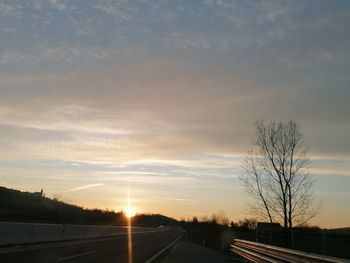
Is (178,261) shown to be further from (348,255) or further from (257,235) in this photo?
(348,255)

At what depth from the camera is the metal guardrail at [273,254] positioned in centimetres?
1192

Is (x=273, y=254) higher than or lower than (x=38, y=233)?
lower

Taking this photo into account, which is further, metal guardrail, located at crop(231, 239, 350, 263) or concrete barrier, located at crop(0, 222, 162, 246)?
concrete barrier, located at crop(0, 222, 162, 246)

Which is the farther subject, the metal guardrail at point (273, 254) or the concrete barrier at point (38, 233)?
the concrete barrier at point (38, 233)

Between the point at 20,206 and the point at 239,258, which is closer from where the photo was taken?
the point at 239,258

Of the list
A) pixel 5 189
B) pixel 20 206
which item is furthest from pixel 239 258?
pixel 5 189

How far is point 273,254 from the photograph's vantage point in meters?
17.1

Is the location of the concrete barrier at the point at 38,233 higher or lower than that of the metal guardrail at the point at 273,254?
higher

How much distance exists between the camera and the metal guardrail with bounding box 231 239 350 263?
11.9 meters

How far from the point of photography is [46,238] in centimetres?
2975

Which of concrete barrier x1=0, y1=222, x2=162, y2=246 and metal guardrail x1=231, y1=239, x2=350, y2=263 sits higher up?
concrete barrier x1=0, y1=222, x2=162, y2=246

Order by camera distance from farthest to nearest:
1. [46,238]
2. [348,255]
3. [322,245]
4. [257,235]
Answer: [46,238], [257,235], [322,245], [348,255]

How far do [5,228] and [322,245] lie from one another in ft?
48.4

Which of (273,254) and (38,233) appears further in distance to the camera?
(38,233)
